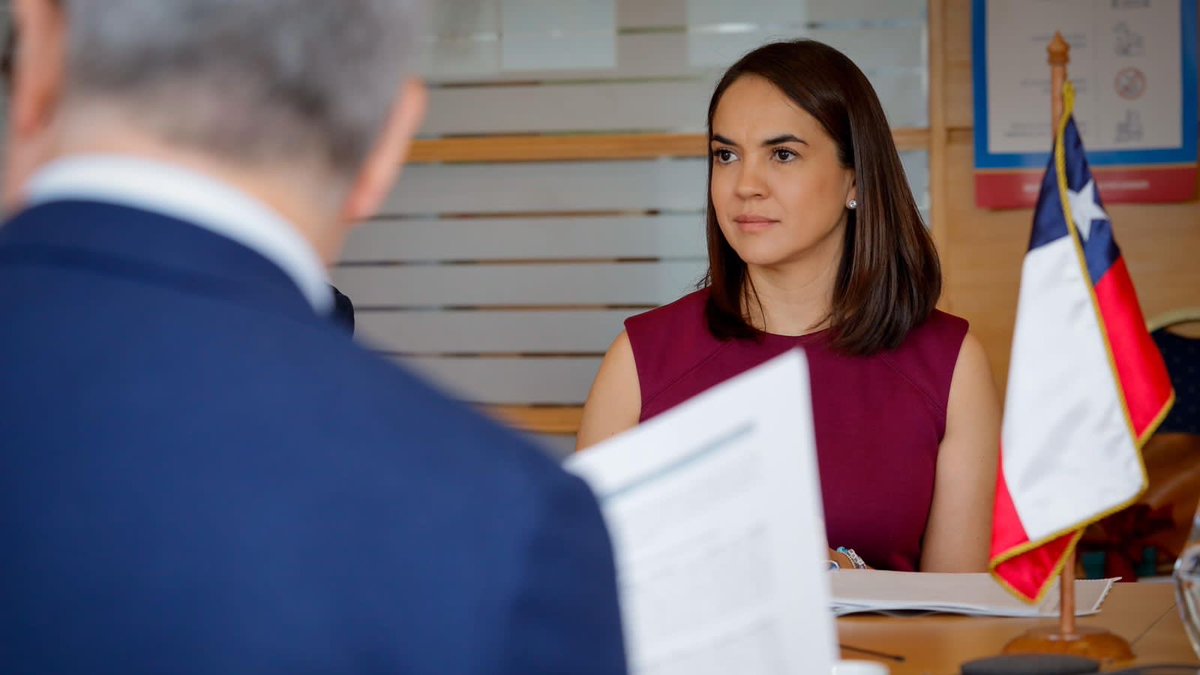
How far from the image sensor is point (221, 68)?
22.7 inches

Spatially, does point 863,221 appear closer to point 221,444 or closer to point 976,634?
point 976,634

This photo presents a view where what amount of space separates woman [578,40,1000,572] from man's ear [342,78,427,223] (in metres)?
1.74

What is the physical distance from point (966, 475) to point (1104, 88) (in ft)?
6.72

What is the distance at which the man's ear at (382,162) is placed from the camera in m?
0.65

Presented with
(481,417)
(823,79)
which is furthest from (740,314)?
(481,417)

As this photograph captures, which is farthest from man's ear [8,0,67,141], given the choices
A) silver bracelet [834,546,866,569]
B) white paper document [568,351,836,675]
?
silver bracelet [834,546,866,569]

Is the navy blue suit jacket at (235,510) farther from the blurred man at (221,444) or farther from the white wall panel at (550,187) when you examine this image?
the white wall panel at (550,187)

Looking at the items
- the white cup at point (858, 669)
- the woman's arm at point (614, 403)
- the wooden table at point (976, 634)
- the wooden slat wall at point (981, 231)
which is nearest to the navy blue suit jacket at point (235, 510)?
the white cup at point (858, 669)

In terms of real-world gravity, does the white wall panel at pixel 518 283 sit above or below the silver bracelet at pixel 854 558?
above

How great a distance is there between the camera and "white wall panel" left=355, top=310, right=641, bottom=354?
4.30 metres

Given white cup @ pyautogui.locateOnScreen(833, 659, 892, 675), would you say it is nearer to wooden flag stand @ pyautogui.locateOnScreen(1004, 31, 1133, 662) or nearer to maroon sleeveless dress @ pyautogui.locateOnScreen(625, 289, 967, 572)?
wooden flag stand @ pyautogui.locateOnScreen(1004, 31, 1133, 662)

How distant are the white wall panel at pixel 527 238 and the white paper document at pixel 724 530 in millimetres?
3239

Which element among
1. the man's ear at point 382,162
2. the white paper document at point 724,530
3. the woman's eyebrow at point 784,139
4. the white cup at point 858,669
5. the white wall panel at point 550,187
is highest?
the white wall panel at point 550,187

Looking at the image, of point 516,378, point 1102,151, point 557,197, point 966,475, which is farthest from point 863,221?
point 516,378
